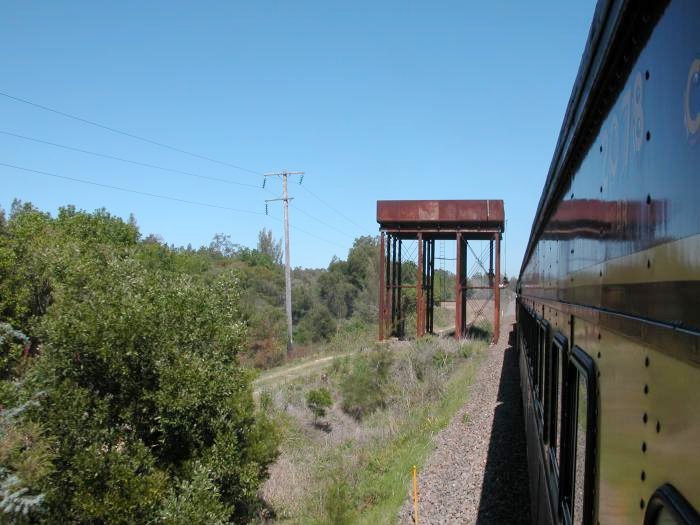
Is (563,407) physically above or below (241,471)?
above

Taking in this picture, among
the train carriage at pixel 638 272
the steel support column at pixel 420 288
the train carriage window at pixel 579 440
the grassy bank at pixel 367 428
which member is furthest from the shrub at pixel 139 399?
the steel support column at pixel 420 288

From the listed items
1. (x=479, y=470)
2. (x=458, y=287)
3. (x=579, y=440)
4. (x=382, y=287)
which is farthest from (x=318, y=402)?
(x=579, y=440)

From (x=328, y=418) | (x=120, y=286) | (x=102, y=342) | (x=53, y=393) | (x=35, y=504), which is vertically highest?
(x=120, y=286)

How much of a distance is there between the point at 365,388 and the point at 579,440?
2507 centimetres

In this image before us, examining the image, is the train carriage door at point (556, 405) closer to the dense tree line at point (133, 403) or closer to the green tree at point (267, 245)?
the dense tree line at point (133, 403)

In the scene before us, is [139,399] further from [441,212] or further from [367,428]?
[441,212]

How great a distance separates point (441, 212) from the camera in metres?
32.2

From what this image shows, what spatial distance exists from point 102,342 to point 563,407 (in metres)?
11.1

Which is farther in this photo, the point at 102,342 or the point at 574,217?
the point at 102,342

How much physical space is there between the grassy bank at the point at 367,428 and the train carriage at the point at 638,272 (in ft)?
27.6

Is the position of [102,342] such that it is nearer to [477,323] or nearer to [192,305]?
[192,305]

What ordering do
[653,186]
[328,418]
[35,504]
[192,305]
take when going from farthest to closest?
[328,418] → [192,305] → [35,504] → [653,186]

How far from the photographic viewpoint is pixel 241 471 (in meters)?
14.0

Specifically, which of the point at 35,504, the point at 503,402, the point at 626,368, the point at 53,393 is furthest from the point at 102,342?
the point at 626,368
